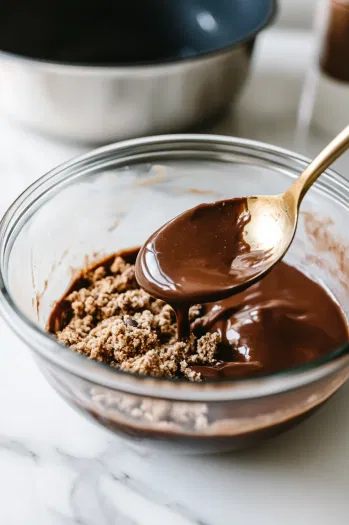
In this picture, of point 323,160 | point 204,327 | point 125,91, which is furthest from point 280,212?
point 125,91

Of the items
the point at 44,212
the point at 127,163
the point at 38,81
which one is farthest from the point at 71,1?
the point at 44,212

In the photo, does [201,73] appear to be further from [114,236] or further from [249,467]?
[249,467]

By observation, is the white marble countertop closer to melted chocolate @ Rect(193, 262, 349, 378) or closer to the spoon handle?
melted chocolate @ Rect(193, 262, 349, 378)

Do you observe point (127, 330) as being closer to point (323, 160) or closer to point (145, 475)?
point (145, 475)

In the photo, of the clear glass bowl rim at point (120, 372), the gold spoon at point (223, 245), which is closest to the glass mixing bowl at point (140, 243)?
the clear glass bowl rim at point (120, 372)

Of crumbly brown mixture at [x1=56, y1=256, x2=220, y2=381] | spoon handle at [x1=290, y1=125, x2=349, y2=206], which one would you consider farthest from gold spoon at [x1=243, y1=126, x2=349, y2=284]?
crumbly brown mixture at [x1=56, y1=256, x2=220, y2=381]
